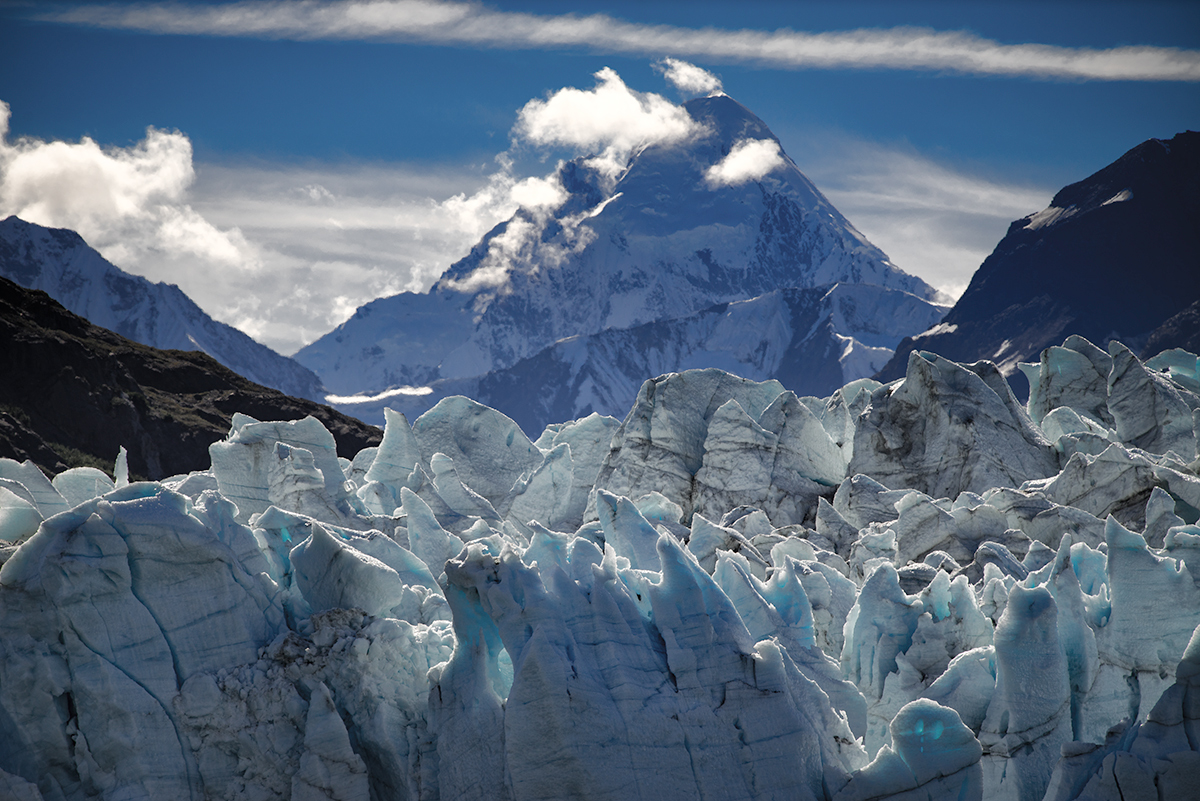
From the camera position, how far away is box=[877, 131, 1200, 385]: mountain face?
172m

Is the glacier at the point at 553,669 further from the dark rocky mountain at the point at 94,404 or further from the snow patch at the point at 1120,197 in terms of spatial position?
the snow patch at the point at 1120,197

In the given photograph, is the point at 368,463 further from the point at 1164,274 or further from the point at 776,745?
the point at 1164,274

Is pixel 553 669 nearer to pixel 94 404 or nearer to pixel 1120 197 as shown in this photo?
pixel 94 404

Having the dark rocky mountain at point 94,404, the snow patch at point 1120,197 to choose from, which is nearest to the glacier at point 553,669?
the dark rocky mountain at point 94,404

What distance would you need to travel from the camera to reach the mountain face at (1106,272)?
172 m

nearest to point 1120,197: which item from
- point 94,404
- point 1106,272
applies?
point 1106,272

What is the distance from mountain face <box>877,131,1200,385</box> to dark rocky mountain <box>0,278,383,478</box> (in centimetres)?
12821

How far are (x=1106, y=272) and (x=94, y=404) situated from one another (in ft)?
608

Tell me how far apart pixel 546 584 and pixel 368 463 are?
2671 centimetres

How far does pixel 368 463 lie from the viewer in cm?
3734

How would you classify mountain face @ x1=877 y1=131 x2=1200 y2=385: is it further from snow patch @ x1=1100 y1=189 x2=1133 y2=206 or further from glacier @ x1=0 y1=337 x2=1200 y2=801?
glacier @ x1=0 y1=337 x2=1200 y2=801

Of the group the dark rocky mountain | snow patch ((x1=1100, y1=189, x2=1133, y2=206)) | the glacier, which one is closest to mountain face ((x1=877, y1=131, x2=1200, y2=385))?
snow patch ((x1=1100, y1=189, x2=1133, y2=206))

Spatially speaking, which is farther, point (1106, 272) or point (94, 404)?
point (1106, 272)

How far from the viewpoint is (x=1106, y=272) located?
180 metres
